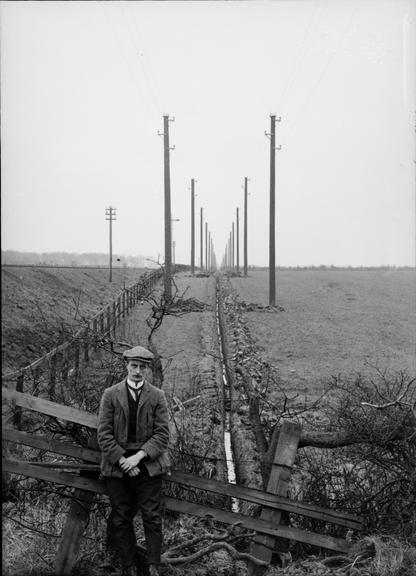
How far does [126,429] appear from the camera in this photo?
424cm

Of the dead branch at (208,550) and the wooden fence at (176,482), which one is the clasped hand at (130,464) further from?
the dead branch at (208,550)

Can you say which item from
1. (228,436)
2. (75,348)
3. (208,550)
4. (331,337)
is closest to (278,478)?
(208,550)

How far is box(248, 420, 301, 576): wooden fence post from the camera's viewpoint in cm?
457

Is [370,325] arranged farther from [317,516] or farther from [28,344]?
[317,516]

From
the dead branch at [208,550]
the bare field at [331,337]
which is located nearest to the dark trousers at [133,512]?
the dead branch at [208,550]

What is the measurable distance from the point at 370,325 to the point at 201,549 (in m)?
19.5

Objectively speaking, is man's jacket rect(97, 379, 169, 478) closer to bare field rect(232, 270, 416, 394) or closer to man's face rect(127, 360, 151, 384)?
man's face rect(127, 360, 151, 384)

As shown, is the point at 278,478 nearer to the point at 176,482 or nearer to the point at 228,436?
the point at 176,482

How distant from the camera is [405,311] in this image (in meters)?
29.6

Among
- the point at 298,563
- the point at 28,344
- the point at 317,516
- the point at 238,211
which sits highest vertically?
the point at 238,211

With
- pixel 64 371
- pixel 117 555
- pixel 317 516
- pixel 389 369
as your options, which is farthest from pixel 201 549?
pixel 389 369

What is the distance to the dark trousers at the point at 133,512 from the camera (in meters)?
4.19

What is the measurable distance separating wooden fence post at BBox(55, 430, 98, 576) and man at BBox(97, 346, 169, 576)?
238mm

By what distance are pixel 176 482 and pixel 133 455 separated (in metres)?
0.52
